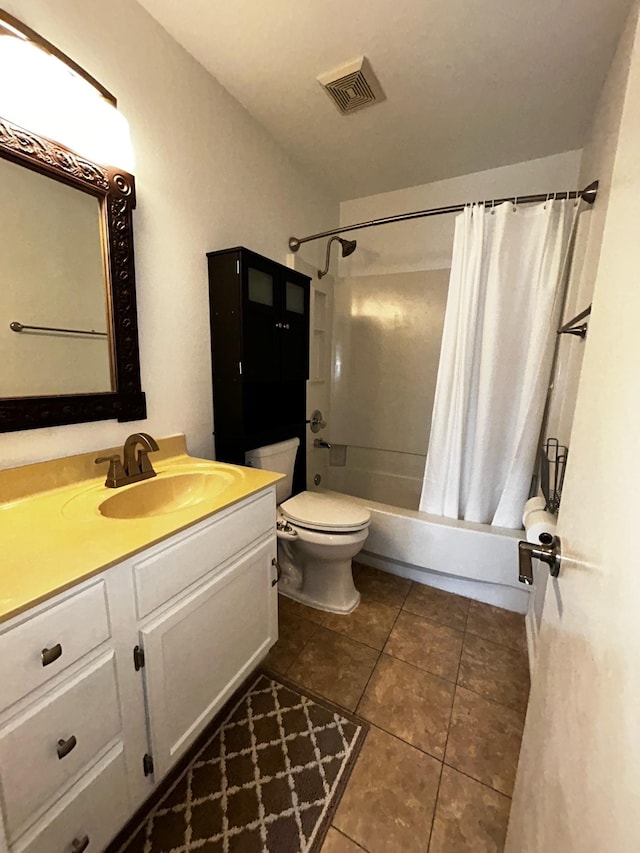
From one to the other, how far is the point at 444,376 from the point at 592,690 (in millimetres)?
1583

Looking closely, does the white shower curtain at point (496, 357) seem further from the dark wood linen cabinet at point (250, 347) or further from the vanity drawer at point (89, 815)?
the vanity drawer at point (89, 815)

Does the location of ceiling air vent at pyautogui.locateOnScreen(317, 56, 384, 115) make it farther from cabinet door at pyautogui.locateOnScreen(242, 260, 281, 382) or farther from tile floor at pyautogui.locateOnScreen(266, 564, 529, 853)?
tile floor at pyautogui.locateOnScreen(266, 564, 529, 853)

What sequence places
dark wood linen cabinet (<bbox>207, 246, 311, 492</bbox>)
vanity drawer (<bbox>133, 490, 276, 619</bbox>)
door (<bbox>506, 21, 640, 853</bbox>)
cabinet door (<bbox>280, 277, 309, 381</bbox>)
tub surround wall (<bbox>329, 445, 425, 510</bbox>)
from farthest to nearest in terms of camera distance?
tub surround wall (<bbox>329, 445, 425, 510</bbox>) < cabinet door (<bbox>280, 277, 309, 381</bbox>) < dark wood linen cabinet (<bbox>207, 246, 311, 492</bbox>) < vanity drawer (<bbox>133, 490, 276, 619</bbox>) < door (<bbox>506, 21, 640, 853</bbox>)

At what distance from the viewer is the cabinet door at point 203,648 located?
33.6 inches

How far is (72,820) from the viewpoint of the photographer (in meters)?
0.70

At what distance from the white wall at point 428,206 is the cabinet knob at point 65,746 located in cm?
269

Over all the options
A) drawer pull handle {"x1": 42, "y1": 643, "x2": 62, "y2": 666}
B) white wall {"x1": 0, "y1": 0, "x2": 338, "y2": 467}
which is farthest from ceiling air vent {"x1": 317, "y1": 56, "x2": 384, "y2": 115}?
drawer pull handle {"x1": 42, "y1": 643, "x2": 62, "y2": 666}

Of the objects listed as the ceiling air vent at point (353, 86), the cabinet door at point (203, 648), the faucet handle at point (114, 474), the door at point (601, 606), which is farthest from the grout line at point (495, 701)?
the ceiling air vent at point (353, 86)

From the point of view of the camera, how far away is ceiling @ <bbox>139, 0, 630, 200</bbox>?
1.16 m

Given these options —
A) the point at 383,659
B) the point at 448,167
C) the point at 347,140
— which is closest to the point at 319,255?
the point at 347,140

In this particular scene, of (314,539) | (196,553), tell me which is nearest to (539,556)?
(196,553)

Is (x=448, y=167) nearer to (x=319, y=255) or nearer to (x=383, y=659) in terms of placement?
(x=319, y=255)

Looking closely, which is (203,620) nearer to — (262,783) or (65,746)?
(65,746)

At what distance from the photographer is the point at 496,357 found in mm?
1725
